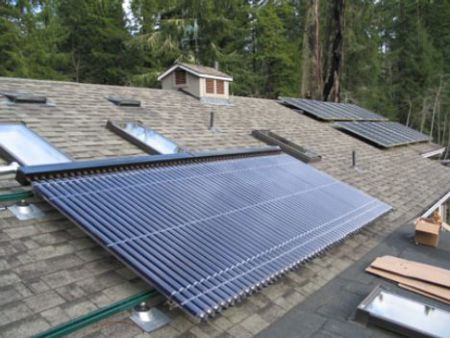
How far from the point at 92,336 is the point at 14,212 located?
4.75 ft

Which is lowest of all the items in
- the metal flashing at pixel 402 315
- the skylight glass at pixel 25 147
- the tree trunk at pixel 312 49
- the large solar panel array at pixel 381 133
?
the large solar panel array at pixel 381 133

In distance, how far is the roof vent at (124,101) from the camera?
23.9ft

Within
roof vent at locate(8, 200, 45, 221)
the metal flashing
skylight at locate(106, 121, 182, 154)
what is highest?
skylight at locate(106, 121, 182, 154)

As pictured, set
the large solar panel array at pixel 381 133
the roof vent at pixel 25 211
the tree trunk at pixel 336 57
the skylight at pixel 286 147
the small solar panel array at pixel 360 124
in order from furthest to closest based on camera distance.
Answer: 1. the tree trunk at pixel 336 57
2. the small solar panel array at pixel 360 124
3. the large solar panel array at pixel 381 133
4. the skylight at pixel 286 147
5. the roof vent at pixel 25 211

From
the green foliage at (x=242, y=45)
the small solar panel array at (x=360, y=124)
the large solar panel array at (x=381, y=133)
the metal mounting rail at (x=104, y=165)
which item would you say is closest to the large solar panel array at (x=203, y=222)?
the metal mounting rail at (x=104, y=165)

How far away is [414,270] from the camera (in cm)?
389

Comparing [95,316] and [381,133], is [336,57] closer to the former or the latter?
[381,133]

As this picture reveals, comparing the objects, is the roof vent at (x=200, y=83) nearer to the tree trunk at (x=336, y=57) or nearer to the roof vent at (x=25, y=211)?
the roof vent at (x=25, y=211)

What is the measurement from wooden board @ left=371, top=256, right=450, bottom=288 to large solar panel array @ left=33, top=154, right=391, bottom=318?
508 mm

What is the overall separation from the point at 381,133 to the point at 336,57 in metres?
6.49

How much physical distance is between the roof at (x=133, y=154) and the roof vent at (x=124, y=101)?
0.44ft

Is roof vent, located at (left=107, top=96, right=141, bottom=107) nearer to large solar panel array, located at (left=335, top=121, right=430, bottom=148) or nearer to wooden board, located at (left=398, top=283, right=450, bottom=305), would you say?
wooden board, located at (left=398, top=283, right=450, bottom=305)

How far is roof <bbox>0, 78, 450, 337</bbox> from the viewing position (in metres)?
2.46

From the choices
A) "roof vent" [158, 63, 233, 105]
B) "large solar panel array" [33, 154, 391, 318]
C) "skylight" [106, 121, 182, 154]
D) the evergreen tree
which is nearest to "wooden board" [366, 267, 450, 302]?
"large solar panel array" [33, 154, 391, 318]
